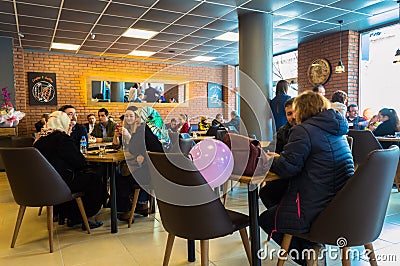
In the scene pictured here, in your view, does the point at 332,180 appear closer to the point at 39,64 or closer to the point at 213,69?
the point at 39,64

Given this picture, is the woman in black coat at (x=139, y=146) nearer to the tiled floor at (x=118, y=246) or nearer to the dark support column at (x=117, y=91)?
the tiled floor at (x=118, y=246)

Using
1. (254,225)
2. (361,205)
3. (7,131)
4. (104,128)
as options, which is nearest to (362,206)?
(361,205)

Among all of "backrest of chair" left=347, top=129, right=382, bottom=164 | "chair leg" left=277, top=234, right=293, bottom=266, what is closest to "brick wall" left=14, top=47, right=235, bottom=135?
"backrest of chair" left=347, top=129, right=382, bottom=164

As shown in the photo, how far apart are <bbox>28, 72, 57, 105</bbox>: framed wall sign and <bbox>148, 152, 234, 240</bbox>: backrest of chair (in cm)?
682

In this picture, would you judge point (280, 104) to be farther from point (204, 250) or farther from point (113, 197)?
point (204, 250)

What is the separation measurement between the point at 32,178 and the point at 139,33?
4.27m

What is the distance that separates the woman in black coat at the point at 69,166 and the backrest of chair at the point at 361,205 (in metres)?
1.96

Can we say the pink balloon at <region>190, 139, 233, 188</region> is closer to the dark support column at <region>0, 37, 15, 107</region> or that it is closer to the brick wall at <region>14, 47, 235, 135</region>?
the brick wall at <region>14, 47, 235, 135</region>

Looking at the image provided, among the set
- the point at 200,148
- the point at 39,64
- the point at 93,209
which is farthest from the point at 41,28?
the point at 200,148

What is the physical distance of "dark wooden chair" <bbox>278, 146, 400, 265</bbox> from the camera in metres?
1.49

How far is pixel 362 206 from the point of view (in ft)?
4.99

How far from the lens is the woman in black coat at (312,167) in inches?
64.2

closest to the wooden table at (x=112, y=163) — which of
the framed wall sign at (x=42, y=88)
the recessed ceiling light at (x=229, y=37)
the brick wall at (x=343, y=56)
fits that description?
the recessed ceiling light at (x=229, y=37)

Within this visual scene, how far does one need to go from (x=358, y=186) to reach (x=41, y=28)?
5.79m
